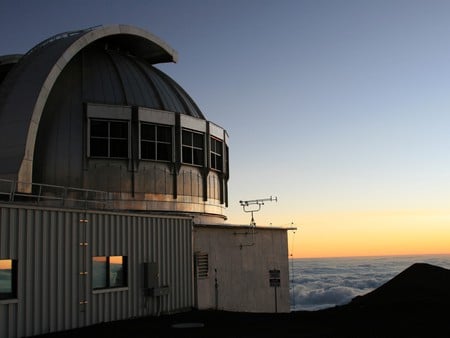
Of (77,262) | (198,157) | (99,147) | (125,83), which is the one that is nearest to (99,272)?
(77,262)

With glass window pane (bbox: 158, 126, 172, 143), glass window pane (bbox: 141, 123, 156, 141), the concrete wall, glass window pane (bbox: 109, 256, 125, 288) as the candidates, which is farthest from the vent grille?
glass window pane (bbox: 141, 123, 156, 141)

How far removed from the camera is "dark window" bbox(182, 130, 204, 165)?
2917cm

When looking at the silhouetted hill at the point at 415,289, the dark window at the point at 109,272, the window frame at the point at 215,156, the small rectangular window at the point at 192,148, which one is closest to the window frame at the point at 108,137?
the small rectangular window at the point at 192,148

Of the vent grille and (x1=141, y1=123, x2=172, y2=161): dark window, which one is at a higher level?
(x1=141, y1=123, x2=172, y2=161): dark window

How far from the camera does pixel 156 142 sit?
27984 mm

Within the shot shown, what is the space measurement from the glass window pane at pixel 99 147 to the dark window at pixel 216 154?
663 cm

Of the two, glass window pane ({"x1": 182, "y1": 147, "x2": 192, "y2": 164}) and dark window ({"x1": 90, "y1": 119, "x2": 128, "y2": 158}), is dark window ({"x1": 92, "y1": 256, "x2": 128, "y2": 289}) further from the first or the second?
glass window pane ({"x1": 182, "y1": 147, "x2": 192, "y2": 164})

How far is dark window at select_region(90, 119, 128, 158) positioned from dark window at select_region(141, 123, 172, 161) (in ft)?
3.04

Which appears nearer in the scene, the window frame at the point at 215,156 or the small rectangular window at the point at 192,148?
the small rectangular window at the point at 192,148

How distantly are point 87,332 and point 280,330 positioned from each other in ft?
19.4

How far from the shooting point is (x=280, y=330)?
1814cm

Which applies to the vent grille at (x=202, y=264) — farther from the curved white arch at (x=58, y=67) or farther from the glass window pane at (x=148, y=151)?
the curved white arch at (x=58, y=67)

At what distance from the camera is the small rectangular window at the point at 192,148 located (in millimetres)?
29172

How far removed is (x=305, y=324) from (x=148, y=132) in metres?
12.6
